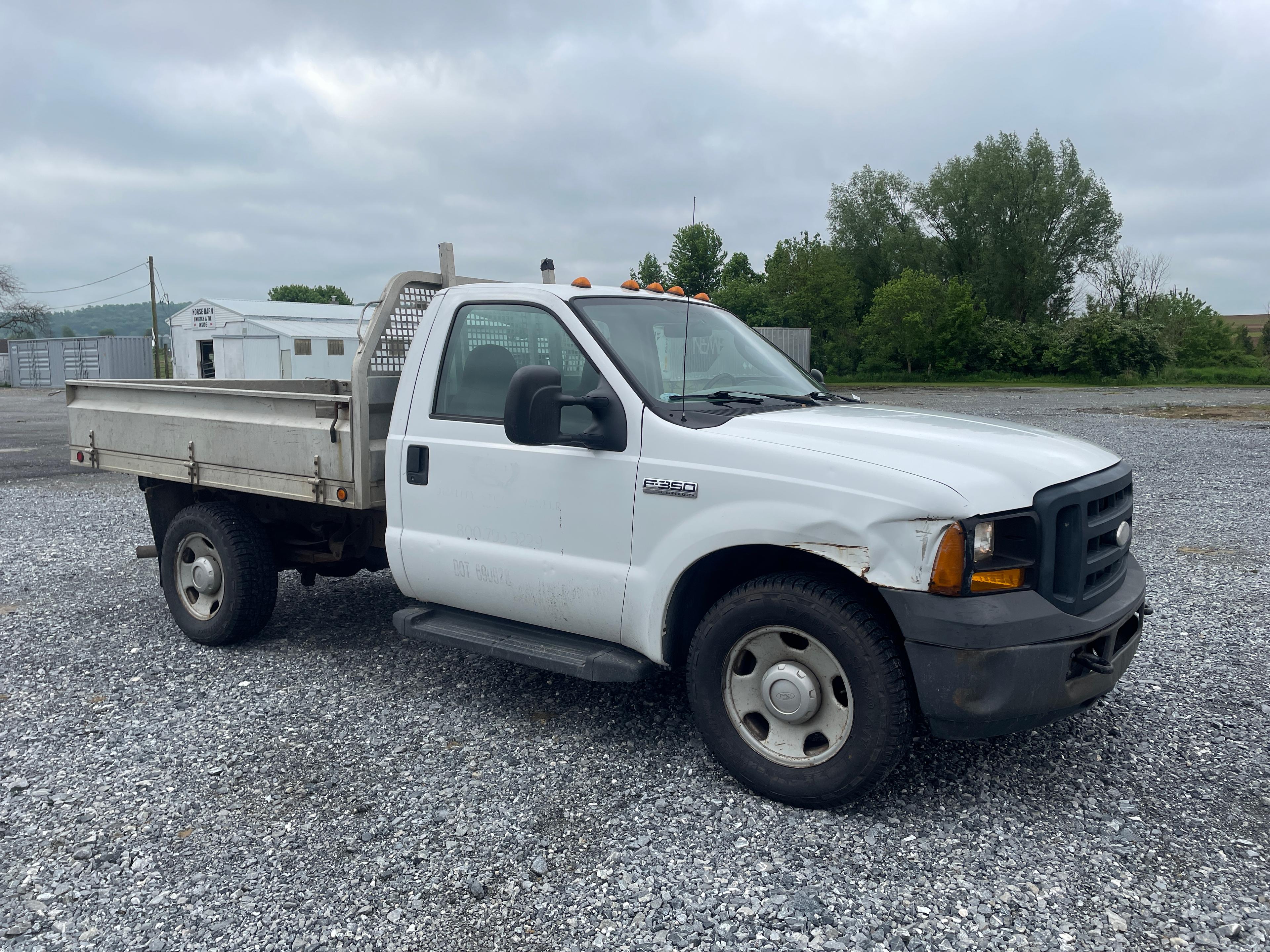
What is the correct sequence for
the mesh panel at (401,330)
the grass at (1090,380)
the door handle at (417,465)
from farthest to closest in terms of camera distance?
1. the grass at (1090,380)
2. the mesh panel at (401,330)
3. the door handle at (417,465)

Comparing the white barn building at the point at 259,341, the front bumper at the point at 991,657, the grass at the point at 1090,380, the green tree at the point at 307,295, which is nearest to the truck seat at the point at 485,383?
the front bumper at the point at 991,657

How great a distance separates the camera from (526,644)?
4.18 metres

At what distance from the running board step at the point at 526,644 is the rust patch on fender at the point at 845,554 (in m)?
0.91

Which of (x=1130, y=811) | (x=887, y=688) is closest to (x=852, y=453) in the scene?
(x=887, y=688)

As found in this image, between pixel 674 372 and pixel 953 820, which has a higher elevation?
pixel 674 372

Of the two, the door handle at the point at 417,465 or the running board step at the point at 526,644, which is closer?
the running board step at the point at 526,644

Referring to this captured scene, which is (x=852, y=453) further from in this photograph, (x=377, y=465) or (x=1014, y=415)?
(x=1014, y=415)

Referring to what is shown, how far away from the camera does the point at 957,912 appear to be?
2.99m

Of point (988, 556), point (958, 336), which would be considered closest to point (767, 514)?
point (988, 556)

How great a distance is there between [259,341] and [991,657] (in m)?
41.8

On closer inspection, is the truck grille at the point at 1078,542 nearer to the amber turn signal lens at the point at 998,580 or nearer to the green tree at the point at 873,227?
the amber turn signal lens at the point at 998,580

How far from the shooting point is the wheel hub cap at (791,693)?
3514mm

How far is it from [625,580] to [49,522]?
27.9 ft

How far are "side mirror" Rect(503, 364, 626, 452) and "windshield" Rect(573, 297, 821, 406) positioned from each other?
0.61 ft
